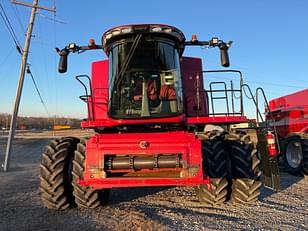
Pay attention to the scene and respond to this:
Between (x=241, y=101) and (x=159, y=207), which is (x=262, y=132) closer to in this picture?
(x=241, y=101)

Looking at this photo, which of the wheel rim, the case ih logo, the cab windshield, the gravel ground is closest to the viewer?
the gravel ground

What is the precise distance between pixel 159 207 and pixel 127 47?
3.02 metres

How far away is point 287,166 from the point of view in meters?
11.4

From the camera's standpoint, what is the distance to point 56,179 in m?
6.18

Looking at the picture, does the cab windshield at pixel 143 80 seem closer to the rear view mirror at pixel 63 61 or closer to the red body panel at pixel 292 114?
the rear view mirror at pixel 63 61

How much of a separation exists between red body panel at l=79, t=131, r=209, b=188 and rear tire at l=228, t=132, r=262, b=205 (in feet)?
3.83

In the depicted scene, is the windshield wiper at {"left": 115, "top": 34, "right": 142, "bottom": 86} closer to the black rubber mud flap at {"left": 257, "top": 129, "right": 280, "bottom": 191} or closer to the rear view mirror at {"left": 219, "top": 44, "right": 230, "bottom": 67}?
the rear view mirror at {"left": 219, "top": 44, "right": 230, "bottom": 67}

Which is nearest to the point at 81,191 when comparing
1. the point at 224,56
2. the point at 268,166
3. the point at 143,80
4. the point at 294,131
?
the point at 143,80

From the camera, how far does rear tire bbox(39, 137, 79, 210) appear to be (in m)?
6.18

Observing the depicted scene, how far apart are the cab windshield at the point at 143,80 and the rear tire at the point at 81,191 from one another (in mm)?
914

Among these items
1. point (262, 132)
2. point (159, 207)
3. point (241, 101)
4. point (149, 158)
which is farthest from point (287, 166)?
point (149, 158)

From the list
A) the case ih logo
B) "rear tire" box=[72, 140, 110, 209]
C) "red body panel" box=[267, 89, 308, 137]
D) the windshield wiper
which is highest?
the windshield wiper

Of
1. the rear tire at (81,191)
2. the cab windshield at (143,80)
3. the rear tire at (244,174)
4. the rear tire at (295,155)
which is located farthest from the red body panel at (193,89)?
the rear tire at (295,155)

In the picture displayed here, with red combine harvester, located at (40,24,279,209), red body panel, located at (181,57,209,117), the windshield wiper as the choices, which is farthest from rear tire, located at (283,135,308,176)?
the windshield wiper
